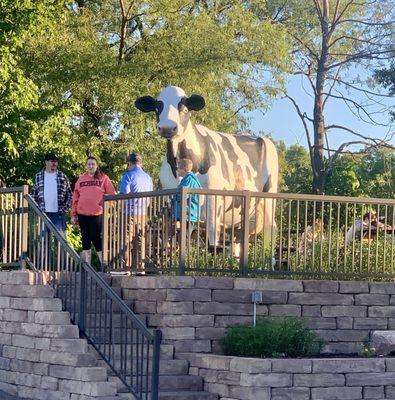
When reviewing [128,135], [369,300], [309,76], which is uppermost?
[309,76]

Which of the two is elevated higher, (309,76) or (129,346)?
(309,76)

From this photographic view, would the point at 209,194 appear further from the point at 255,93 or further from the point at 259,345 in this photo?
the point at 255,93

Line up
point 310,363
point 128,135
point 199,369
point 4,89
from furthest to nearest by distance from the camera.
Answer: point 128,135, point 4,89, point 199,369, point 310,363

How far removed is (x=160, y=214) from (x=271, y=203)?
55.4 inches

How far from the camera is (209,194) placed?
1253 cm

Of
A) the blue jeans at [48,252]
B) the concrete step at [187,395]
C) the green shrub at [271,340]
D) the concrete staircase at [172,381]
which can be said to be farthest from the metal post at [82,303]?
the green shrub at [271,340]

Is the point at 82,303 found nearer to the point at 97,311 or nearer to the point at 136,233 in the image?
the point at 97,311

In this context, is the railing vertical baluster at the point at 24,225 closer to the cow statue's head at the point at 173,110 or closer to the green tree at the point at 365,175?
the cow statue's head at the point at 173,110

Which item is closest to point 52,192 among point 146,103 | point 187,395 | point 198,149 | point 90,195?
point 90,195

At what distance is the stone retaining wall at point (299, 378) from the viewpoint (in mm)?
10641

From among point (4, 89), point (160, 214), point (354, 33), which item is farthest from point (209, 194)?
point (354, 33)

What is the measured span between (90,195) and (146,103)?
214 centimetres

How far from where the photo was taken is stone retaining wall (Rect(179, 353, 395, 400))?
1064 centimetres

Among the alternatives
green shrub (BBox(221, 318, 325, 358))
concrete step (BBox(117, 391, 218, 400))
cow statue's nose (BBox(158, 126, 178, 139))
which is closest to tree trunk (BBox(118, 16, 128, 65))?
cow statue's nose (BBox(158, 126, 178, 139))
